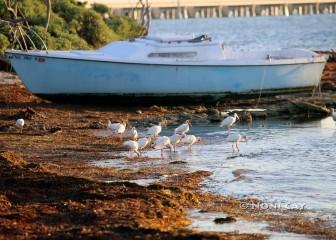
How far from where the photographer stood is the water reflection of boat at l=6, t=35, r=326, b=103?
81.4ft

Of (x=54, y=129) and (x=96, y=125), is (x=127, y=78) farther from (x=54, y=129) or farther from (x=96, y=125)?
(x=54, y=129)

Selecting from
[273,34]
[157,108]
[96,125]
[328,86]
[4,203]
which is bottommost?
[273,34]

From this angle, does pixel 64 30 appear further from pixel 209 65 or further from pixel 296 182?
pixel 296 182

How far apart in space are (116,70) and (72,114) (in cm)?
201

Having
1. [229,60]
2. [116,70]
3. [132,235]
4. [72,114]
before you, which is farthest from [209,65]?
[132,235]

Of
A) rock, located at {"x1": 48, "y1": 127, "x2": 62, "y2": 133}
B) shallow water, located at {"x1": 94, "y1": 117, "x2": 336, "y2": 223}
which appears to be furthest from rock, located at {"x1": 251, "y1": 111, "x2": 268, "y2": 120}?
rock, located at {"x1": 48, "y1": 127, "x2": 62, "y2": 133}

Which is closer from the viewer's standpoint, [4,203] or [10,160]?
[4,203]

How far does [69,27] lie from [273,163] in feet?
93.3

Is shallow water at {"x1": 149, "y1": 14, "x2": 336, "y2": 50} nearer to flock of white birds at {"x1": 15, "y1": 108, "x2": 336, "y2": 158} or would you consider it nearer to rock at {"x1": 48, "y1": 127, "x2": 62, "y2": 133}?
rock at {"x1": 48, "y1": 127, "x2": 62, "y2": 133}

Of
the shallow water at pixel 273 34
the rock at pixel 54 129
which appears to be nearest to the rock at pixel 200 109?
the rock at pixel 54 129

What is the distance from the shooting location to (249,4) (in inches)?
7608

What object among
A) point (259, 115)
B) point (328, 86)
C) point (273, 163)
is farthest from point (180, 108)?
point (273, 163)

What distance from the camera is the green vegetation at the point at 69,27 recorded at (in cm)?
3706

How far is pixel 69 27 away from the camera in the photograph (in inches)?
1746
